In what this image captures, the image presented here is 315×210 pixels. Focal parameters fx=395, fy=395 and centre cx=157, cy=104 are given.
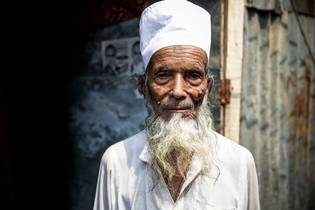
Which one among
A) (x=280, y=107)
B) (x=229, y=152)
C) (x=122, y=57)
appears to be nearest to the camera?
(x=229, y=152)

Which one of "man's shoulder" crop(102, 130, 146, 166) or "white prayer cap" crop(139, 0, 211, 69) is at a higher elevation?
"white prayer cap" crop(139, 0, 211, 69)

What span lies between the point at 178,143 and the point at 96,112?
1.94 m

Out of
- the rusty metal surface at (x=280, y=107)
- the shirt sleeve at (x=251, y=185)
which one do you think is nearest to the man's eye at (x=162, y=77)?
the shirt sleeve at (x=251, y=185)

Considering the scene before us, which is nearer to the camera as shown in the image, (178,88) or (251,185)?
(178,88)

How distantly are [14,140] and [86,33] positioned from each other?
1909 millimetres

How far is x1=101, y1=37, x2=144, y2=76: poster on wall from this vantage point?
11.4 ft

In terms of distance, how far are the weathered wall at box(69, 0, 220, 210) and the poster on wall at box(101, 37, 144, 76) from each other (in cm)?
4

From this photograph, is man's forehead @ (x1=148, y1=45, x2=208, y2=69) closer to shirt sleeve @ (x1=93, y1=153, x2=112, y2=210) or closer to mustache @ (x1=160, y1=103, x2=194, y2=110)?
mustache @ (x1=160, y1=103, x2=194, y2=110)

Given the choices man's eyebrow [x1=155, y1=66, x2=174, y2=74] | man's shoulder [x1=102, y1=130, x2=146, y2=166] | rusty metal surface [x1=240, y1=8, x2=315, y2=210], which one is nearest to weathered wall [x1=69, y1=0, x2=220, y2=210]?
rusty metal surface [x1=240, y1=8, x2=315, y2=210]

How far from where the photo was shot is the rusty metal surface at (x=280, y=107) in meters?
3.16

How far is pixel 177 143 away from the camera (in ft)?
6.73

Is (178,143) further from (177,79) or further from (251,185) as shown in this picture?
(251,185)

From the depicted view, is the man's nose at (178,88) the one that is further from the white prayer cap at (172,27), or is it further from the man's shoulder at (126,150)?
the man's shoulder at (126,150)

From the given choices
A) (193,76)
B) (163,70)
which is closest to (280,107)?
(193,76)
